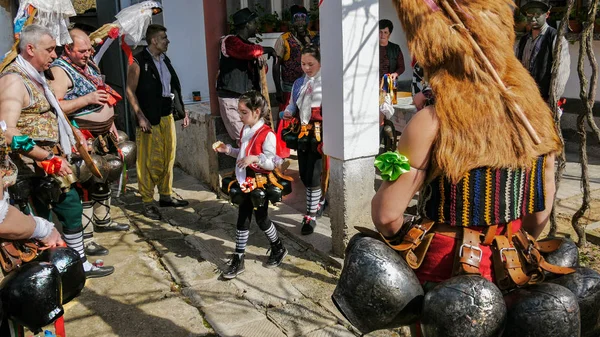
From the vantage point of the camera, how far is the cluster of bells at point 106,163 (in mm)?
4746

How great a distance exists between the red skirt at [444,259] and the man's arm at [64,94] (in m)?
3.72

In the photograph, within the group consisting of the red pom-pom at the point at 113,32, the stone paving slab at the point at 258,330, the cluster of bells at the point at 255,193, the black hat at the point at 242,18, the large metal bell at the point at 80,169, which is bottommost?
the stone paving slab at the point at 258,330

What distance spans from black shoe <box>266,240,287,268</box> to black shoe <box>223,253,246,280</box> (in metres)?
0.27

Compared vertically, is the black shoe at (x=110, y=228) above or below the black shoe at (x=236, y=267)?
below

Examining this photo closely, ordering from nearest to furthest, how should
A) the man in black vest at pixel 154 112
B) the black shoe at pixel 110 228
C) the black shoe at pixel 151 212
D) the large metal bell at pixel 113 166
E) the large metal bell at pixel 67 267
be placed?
the large metal bell at pixel 67 267 → the large metal bell at pixel 113 166 → the black shoe at pixel 110 228 → the man in black vest at pixel 154 112 → the black shoe at pixel 151 212

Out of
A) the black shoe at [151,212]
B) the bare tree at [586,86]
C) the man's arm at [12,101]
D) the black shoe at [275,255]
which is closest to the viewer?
the man's arm at [12,101]

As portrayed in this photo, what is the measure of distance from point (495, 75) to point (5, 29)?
36.2 feet

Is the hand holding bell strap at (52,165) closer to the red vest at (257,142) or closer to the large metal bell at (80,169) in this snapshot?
the large metal bell at (80,169)

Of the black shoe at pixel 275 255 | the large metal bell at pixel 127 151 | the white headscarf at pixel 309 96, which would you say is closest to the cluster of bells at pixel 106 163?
the large metal bell at pixel 127 151

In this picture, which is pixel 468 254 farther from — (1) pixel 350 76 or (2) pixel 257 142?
(2) pixel 257 142

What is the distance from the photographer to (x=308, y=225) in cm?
554

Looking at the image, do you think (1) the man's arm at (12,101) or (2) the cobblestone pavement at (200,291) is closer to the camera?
(1) the man's arm at (12,101)

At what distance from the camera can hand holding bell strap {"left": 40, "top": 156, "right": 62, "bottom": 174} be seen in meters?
4.20

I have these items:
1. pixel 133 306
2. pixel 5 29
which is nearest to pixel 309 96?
pixel 133 306
